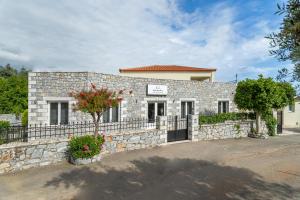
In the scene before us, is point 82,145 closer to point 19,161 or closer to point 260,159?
point 19,161

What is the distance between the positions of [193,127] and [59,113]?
7.63 m

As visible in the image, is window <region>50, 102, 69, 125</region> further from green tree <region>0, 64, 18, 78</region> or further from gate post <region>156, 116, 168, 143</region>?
green tree <region>0, 64, 18, 78</region>

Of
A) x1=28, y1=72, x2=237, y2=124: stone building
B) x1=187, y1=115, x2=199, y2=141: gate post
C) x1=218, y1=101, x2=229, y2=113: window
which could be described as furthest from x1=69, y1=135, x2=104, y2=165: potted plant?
x1=218, y1=101, x2=229, y2=113: window

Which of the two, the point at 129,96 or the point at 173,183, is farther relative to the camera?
the point at 129,96

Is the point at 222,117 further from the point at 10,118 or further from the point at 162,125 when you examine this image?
the point at 10,118

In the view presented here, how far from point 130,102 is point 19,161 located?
7.70 meters

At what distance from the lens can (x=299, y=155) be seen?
10.2 meters

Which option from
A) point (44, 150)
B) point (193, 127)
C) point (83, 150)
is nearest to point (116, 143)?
point (83, 150)

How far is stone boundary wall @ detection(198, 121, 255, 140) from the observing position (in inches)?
523

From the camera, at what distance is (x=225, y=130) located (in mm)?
14367

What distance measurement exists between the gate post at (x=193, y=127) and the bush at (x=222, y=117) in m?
0.92

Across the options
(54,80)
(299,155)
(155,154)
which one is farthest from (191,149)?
(54,80)

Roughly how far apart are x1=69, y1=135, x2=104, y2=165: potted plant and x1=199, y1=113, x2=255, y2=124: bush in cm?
726

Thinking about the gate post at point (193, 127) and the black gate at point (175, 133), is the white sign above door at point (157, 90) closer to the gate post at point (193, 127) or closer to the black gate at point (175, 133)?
the black gate at point (175, 133)
